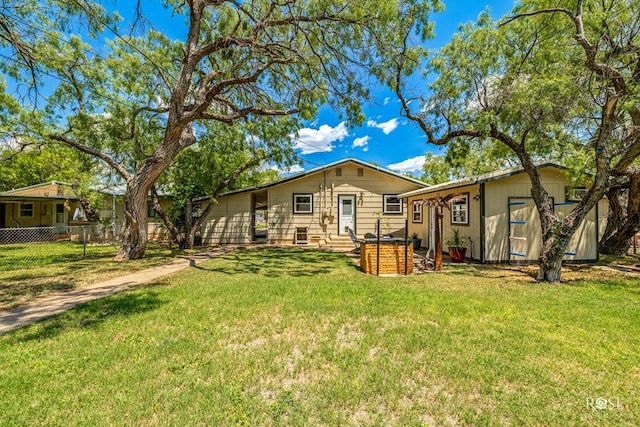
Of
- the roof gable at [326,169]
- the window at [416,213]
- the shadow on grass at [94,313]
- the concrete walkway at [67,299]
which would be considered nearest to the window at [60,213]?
the roof gable at [326,169]

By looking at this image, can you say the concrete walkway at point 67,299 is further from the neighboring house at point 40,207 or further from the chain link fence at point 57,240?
the neighboring house at point 40,207

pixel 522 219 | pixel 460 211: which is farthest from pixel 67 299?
pixel 522 219

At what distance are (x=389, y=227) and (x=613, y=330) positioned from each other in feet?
35.8

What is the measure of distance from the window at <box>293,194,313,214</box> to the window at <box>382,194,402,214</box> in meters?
3.79

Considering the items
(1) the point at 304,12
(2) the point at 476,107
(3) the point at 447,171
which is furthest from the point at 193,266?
(3) the point at 447,171

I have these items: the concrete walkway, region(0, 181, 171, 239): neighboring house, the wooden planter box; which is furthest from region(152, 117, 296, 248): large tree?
the wooden planter box

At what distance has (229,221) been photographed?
1483cm

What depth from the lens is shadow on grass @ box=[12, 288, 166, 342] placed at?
3.68 m

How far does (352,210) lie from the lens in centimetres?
1459

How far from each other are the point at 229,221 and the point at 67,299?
9756 mm

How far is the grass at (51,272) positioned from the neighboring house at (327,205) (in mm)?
4926

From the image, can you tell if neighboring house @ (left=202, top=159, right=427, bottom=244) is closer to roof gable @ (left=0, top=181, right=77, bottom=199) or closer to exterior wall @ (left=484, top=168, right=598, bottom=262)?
exterior wall @ (left=484, top=168, right=598, bottom=262)

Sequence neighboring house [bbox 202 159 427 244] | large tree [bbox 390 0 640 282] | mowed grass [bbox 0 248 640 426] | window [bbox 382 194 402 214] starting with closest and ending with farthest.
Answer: mowed grass [bbox 0 248 640 426] < large tree [bbox 390 0 640 282] < neighboring house [bbox 202 159 427 244] < window [bbox 382 194 402 214]

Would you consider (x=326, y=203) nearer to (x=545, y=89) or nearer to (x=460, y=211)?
(x=460, y=211)
